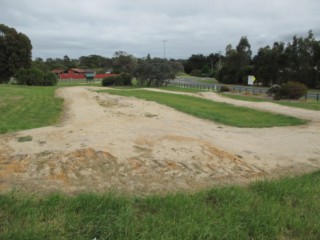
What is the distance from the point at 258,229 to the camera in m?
3.90

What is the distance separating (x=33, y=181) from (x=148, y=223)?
7.49 ft

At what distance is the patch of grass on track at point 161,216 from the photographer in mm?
3607

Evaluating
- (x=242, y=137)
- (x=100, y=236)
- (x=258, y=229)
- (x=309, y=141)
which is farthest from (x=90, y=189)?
(x=309, y=141)

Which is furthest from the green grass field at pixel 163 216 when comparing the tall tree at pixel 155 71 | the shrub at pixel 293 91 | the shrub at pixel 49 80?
the shrub at pixel 49 80

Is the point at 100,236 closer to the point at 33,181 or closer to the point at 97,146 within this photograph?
the point at 33,181

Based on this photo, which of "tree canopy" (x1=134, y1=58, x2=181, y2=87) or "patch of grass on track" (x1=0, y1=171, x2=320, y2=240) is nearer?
"patch of grass on track" (x1=0, y1=171, x2=320, y2=240)

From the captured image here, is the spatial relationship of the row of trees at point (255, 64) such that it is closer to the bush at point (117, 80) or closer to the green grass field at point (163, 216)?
the bush at point (117, 80)

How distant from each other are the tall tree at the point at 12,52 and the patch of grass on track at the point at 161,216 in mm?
57208

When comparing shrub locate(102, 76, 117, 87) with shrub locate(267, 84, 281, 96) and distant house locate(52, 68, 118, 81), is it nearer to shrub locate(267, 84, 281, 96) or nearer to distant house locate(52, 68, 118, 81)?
distant house locate(52, 68, 118, 81)

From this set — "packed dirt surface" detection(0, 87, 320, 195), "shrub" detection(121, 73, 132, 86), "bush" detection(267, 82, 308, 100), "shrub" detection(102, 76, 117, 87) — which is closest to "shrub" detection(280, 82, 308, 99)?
"bush" detection(267, 82, 308, 100)

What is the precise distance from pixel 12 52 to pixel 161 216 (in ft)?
193

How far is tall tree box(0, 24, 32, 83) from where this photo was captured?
183 feet

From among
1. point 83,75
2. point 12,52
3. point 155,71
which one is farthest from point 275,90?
point 83,75

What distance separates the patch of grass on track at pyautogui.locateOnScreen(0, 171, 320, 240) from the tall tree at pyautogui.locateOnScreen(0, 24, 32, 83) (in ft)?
188
